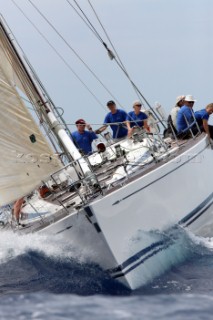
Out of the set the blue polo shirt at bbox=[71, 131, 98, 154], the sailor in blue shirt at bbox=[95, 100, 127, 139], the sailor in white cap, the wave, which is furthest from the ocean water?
the sailor in blue shirt at bbox=[95, 100, 127, 139]

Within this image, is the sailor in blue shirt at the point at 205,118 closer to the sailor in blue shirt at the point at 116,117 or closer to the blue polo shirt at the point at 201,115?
the blue polo shirt at the point at 201,115

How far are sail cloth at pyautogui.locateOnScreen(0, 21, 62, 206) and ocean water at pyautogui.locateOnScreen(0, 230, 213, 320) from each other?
741 mm

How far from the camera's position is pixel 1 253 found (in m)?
10.6

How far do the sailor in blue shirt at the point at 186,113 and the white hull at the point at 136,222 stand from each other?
178 cm

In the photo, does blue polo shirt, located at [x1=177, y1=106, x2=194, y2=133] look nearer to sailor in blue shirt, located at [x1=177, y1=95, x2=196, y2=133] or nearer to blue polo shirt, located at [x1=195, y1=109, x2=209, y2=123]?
sailor in blue shirt, located at [x1=177, y1=95, x2=196, y2=133]

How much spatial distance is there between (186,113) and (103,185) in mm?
3207

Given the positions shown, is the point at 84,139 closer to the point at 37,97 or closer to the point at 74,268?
the point at 37,97

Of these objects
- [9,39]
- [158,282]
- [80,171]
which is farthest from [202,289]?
[9,39]

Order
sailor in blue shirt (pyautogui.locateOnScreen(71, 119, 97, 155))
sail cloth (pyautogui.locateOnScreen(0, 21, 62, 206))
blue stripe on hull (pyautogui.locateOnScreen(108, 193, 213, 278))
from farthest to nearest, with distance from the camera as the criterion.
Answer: sailor in blue shirt (pyautogui.locateOnScreen(71, 119, 97, 155)), sail cloth (pyautogui.locateOnScreen(0, 21, 62, 206)), blue stripe on hull (pyautogui.locateOnScreen(108, 193, 213, 278))

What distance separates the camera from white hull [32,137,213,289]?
343 inches

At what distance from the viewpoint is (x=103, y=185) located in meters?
9.59

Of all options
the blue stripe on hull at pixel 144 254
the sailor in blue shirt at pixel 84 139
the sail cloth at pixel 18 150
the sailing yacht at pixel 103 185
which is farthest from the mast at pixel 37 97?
the blue stripe on hull at pixel 144 254

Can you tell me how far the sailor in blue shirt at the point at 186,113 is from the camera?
12.2 m

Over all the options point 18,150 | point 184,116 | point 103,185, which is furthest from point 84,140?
point 103,185
